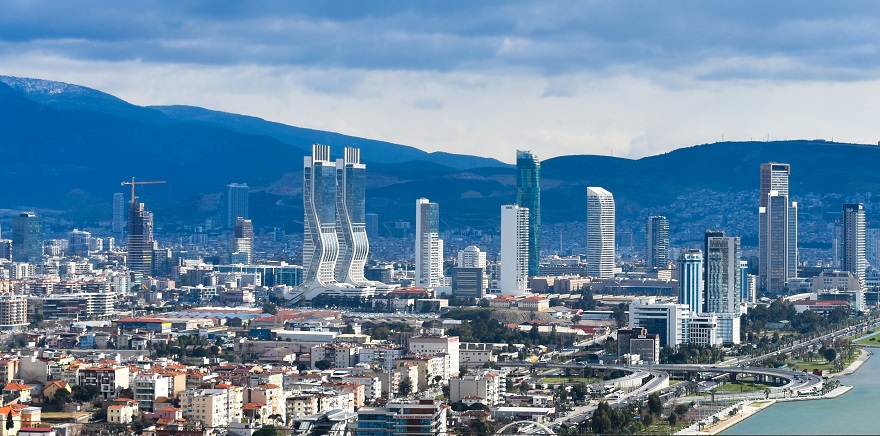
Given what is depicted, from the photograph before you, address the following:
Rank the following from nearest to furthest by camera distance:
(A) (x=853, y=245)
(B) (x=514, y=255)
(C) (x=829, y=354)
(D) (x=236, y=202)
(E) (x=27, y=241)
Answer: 1. (C) (x=829, y=354)
2. (B) (x=514, y=255)
3. (A) (x=853, y=245)
4. (E) (x=27, y=241)
5. (D) (x=236, y=202)

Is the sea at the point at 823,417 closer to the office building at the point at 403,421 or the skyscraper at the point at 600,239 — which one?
the office building at the point at 403,421

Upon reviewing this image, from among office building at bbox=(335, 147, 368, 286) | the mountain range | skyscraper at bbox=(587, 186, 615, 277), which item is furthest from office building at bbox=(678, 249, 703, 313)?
the mountain range

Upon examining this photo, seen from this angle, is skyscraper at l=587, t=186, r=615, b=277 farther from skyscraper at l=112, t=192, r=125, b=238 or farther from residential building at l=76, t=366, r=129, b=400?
skyscraper at l=112, t=192, r=125, b=238

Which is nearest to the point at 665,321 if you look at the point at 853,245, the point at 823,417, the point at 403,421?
the point at 823,417

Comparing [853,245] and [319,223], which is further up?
[319,223]

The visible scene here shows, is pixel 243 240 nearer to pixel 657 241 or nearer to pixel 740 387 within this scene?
pixel 657 241
